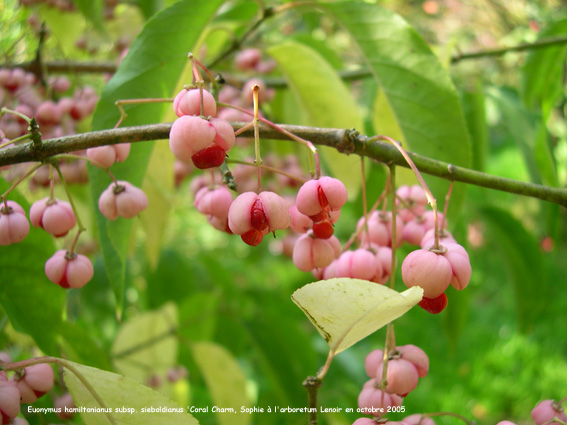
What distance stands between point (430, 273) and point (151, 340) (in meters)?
0.84

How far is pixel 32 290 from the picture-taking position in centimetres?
59

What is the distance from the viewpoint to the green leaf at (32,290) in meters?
0.57

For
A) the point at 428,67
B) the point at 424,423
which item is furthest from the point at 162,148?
the point at 424,423

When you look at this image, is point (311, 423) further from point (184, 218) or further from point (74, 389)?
point (184, 218)

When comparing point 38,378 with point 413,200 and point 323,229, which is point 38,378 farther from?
point 413,200

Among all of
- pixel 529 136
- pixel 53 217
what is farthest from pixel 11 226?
pixel 529 136

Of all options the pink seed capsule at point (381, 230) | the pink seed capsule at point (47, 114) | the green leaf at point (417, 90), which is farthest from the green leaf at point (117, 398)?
the pink seed capsule at point (47, 114)

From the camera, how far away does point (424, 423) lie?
0.51 m

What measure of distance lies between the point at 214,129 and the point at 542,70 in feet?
2.85

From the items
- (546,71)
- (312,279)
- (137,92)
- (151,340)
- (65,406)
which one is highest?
(137,92)

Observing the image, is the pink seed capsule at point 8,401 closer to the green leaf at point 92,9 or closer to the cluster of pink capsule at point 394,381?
the cluster of pink capsule at point 394,381

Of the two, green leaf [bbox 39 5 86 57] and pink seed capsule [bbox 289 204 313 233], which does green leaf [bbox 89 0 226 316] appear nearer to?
pink seed capsule [bbox 289 204 313 233]

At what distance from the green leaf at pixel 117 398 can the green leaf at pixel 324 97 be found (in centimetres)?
43

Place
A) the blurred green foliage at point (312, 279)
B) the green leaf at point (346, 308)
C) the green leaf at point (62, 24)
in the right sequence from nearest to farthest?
the green leaf at point (346, 308) < the blurred green foliage at point (312, 279) < the green leaf at point (62, 24)
